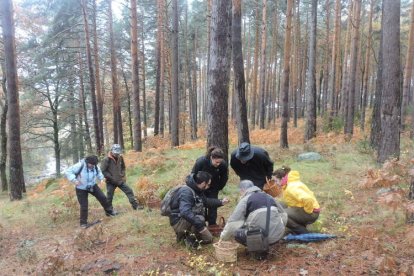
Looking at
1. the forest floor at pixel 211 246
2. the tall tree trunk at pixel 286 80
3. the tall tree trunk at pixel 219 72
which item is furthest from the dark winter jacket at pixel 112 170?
the tall tree trunk at pixel 286 80

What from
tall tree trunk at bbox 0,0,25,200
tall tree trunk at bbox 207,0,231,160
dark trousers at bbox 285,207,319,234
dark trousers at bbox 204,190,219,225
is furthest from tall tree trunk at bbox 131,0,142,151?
dark trousers at bbox 285,207,319,234

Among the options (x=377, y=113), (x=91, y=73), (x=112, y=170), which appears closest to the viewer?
(x=112, y=170)

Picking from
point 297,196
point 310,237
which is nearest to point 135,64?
point 297,196

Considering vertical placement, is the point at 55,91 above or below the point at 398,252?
above

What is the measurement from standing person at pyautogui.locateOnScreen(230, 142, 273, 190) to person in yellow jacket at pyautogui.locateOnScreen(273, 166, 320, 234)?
44 centimetres

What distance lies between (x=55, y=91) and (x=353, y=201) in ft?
73.0

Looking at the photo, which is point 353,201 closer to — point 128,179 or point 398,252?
point 398,252

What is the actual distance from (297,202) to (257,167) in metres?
1.00

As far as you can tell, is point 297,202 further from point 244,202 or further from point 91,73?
point 91,73

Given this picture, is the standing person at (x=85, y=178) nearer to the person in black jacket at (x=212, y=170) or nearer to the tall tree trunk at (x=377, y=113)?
the person in black jacket at (x=212, y=170)

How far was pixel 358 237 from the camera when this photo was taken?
5590 mm

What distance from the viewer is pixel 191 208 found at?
5734 mm

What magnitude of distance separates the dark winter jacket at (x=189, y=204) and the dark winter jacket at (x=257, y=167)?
0.89 meters

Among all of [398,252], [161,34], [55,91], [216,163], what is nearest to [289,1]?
[161,34]
